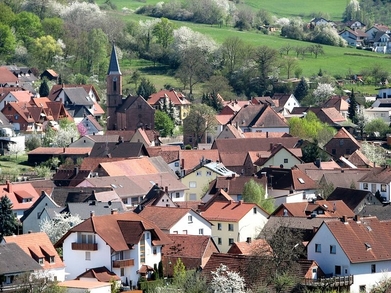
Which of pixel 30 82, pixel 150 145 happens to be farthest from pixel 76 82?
pixel 150 145

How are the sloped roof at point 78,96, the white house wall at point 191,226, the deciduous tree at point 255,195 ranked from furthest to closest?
the sloped roof at point 78,96, the deciduous tree at point 255,195, the white house wall at point 191,226

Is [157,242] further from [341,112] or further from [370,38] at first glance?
[370,38]

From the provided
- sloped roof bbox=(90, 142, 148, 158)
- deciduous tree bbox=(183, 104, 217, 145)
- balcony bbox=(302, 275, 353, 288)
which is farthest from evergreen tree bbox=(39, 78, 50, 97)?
balcony bbox=(302, 275, 353, 288)

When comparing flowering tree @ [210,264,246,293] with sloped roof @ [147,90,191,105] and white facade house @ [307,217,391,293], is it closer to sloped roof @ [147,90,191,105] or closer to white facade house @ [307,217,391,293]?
white facade house @ [307,217,391,293]

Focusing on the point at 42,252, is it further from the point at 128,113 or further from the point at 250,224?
the point at 128,113

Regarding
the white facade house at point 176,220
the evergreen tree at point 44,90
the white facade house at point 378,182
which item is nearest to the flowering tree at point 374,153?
the white facade house at point 378,182

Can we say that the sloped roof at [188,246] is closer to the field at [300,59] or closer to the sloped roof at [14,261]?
the sloped roof at [14,261]

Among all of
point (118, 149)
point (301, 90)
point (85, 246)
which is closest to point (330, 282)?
point (85, 246)
